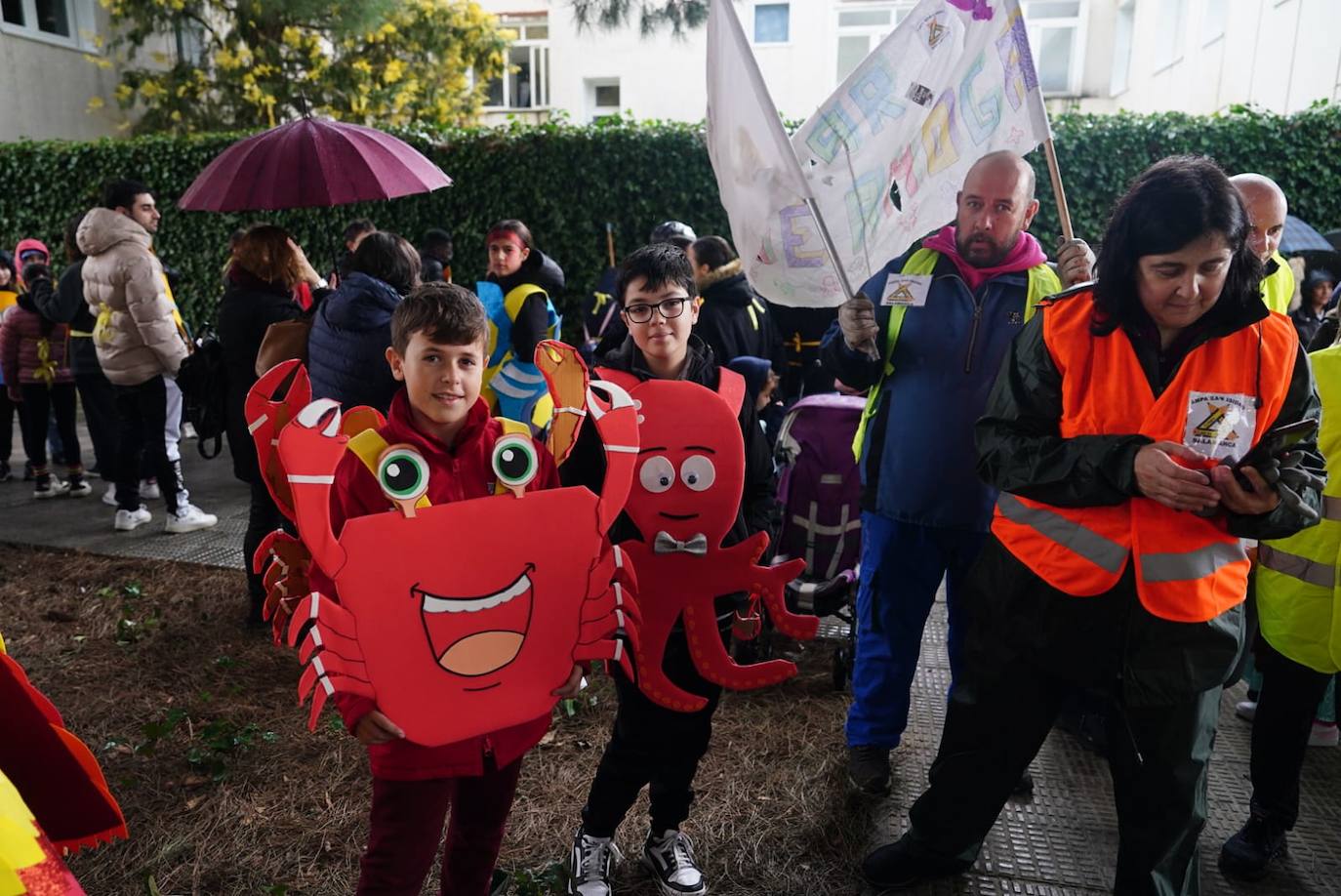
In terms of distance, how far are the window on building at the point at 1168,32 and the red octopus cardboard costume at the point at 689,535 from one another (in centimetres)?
1482

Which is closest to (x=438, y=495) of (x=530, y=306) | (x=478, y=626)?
(x=478, y=626)

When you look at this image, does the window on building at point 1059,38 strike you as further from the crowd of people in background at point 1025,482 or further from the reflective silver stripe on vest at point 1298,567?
the reflective silver stripe on vest at point 1298,567

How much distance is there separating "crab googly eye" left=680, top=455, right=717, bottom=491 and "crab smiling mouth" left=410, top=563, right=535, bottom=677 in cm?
47

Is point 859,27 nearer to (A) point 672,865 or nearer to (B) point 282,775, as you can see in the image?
(B) point 282,775

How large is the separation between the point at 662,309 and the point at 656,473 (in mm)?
400

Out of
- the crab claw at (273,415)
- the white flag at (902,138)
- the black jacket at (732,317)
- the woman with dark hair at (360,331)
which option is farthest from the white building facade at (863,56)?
the crab claw at (273,415)

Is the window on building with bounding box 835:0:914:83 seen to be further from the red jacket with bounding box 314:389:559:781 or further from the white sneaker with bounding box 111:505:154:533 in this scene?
the red jacket with bounding box 314:389:559:781

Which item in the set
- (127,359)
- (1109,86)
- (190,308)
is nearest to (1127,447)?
(127,359)

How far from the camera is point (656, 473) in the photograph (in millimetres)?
2078

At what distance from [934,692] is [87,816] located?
3124mm

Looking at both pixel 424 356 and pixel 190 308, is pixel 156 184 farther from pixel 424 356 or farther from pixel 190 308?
pixel 424 356

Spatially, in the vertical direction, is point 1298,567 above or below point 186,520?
above

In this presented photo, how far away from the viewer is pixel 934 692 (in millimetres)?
3678

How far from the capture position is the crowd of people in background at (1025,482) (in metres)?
1.83
